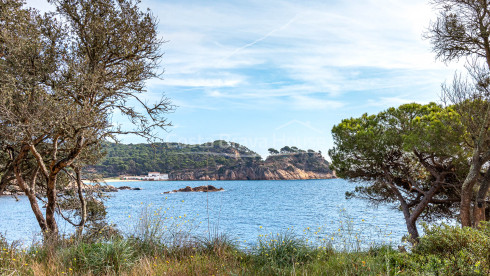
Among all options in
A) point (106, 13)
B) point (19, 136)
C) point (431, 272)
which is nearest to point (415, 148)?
point (431, 272)

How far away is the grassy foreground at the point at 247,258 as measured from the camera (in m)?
4.46

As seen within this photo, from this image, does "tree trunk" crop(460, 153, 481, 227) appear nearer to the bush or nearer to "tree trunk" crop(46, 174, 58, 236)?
the bush

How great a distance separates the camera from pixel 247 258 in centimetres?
685

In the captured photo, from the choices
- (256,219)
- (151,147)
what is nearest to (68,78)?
(151,147)

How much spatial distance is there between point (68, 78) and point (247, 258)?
617 cm

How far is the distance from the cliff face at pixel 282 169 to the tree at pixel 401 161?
3927 inches

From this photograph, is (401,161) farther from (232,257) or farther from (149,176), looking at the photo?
(149,176)

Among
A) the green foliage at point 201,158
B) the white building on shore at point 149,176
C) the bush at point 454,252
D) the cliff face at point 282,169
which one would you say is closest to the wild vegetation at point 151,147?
the bush at point 454,252

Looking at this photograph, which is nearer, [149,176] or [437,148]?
[437,148]

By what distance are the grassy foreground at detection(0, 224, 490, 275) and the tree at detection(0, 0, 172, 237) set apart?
2.36 metres

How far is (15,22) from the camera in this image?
9.59 metres

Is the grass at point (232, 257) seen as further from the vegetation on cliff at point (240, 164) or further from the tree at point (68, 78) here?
the vegetation on cliff at point (240, 164)

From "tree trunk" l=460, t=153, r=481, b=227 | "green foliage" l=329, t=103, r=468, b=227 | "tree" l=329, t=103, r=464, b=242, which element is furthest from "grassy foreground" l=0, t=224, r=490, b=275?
"tree" l=329, t=103, r=464, b=242

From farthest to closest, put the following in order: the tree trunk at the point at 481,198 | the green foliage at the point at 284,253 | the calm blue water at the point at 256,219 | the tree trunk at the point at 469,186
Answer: the tree trunk at the point at 481,198 < the tree trunk at the point at 469,186 < the calm blue water at the point at 256,219 < the green foliage at the point at 284,253
